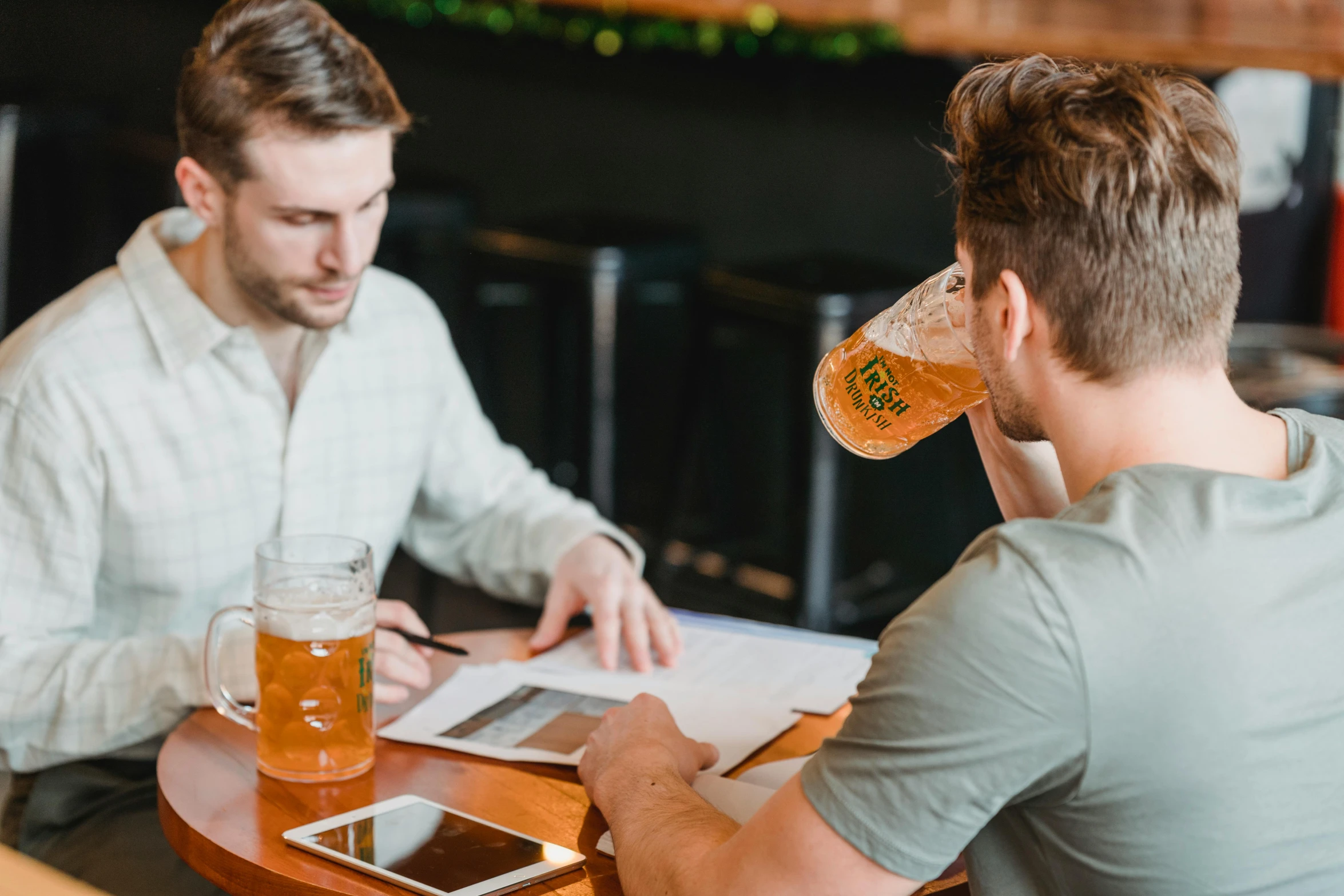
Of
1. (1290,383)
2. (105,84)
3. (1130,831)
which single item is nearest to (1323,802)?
(1130,831)

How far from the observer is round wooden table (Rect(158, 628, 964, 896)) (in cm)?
109

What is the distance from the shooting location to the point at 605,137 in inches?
148

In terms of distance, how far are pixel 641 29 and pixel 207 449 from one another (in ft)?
6.84

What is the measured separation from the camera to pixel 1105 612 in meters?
0.86

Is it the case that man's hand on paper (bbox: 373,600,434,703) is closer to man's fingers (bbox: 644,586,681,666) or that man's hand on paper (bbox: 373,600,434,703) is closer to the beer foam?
the beer foam

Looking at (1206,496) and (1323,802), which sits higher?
(1206,496)

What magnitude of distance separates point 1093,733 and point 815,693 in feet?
1.98

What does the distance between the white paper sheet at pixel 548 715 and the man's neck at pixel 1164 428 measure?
45 cm

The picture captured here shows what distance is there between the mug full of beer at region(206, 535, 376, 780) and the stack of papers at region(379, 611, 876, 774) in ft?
0.34

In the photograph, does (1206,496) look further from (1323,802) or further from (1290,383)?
(1290,383)

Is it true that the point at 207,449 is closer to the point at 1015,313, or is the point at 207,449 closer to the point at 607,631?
the point at 607,631

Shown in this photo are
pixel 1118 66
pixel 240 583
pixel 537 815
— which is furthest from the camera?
pixel 240 583

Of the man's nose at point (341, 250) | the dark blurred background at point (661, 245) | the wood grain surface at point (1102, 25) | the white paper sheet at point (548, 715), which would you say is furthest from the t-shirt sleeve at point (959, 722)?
the wood grain surface at point (1102, 25)

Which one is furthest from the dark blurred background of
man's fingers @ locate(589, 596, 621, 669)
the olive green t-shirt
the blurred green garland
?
the olive green t-shirt
